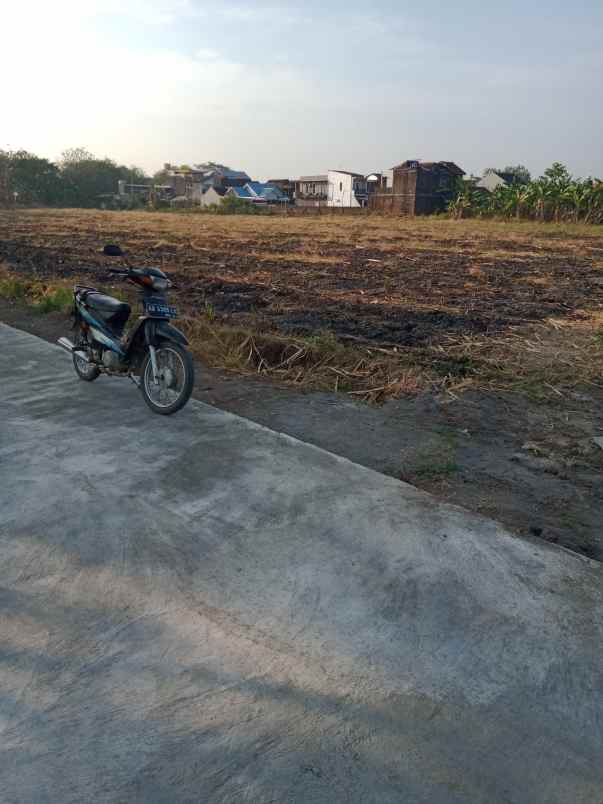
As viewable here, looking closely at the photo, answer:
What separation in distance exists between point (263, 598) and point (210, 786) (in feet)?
3.24

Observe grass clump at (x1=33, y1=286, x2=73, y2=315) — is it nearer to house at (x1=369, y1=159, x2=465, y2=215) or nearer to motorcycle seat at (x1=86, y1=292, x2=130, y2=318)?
motorcycle seat at (x1=86, y1=292, x2=130, y2=318)

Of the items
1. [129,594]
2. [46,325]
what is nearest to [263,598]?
[129,594]

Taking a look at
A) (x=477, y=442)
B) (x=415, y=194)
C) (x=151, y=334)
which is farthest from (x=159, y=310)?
(x=415, y=194)

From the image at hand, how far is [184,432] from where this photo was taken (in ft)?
15.6

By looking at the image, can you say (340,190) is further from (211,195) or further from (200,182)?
(200,182)

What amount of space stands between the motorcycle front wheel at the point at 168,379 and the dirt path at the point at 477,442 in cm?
54

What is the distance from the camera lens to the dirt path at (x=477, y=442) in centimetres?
381

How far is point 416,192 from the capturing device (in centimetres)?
4969

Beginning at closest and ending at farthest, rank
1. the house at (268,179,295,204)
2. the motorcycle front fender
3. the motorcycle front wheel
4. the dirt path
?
the dirt path < the motorcycle front wheel < the motorcycle front fender < the house at (268,179,295,204)

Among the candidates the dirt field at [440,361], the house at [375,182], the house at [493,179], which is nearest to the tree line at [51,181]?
the house at [375,182]

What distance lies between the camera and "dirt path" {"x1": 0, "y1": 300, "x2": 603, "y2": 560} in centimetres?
381

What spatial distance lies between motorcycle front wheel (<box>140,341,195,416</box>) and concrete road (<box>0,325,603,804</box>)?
0.86 metres

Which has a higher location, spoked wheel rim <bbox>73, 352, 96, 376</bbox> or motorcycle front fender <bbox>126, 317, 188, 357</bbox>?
motorcycle front fender <bbox>126, 317, 188, 357</bbox>

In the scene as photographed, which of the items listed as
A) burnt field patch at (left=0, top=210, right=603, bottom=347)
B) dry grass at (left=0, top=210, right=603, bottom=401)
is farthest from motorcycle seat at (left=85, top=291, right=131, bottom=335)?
burnt field patch at (left=0, top=210, right=603, bottom=347)
